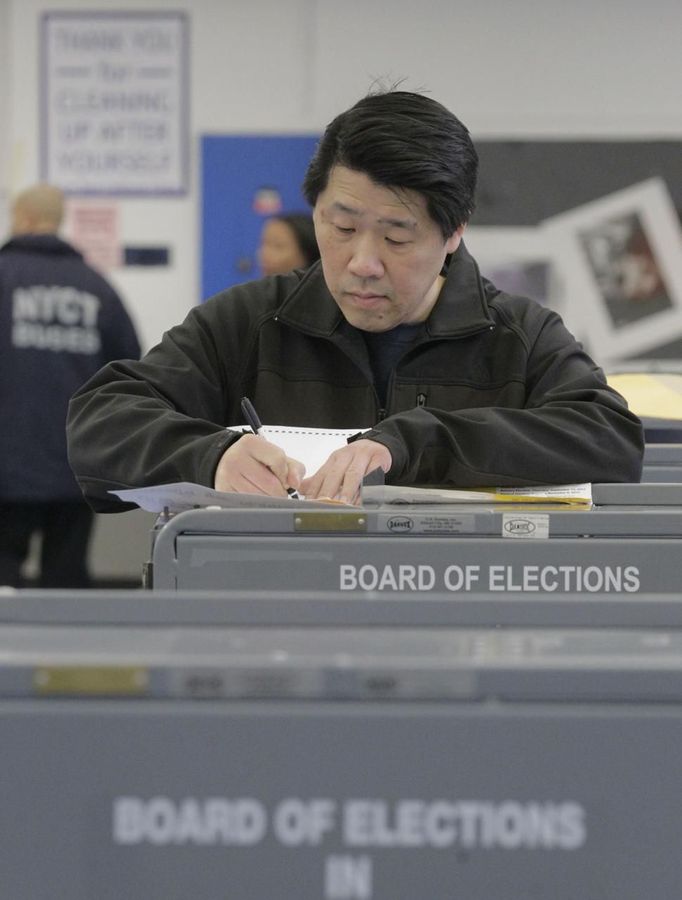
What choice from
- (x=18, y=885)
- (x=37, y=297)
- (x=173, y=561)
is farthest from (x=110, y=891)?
(x=37, y=297)

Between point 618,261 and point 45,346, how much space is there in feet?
8.97

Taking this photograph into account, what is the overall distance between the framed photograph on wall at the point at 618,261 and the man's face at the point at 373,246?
4416mm

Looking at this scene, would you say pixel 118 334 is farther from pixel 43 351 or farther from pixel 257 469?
pixel 257 469

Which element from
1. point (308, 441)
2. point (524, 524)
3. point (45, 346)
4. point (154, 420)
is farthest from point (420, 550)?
point (45, 346)

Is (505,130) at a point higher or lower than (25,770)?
higher

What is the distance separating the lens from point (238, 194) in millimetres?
6387

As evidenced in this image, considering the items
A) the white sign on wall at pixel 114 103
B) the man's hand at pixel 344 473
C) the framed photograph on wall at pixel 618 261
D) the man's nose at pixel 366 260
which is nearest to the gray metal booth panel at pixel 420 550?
the man's hand at pixel 344 473

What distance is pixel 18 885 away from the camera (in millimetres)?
665

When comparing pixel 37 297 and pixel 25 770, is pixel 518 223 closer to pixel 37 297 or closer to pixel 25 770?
pixel 37 297

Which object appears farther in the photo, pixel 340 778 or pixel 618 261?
pixel 618 261

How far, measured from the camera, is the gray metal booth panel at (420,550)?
134 centimetres

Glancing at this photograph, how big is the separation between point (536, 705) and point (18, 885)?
0.25m

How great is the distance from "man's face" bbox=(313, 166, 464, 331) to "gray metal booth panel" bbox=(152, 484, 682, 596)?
55 cm

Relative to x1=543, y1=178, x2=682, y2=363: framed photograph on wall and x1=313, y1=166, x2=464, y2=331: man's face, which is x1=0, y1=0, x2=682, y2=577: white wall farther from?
x1=313, y1=166, x2=464, y2=331: man's face
